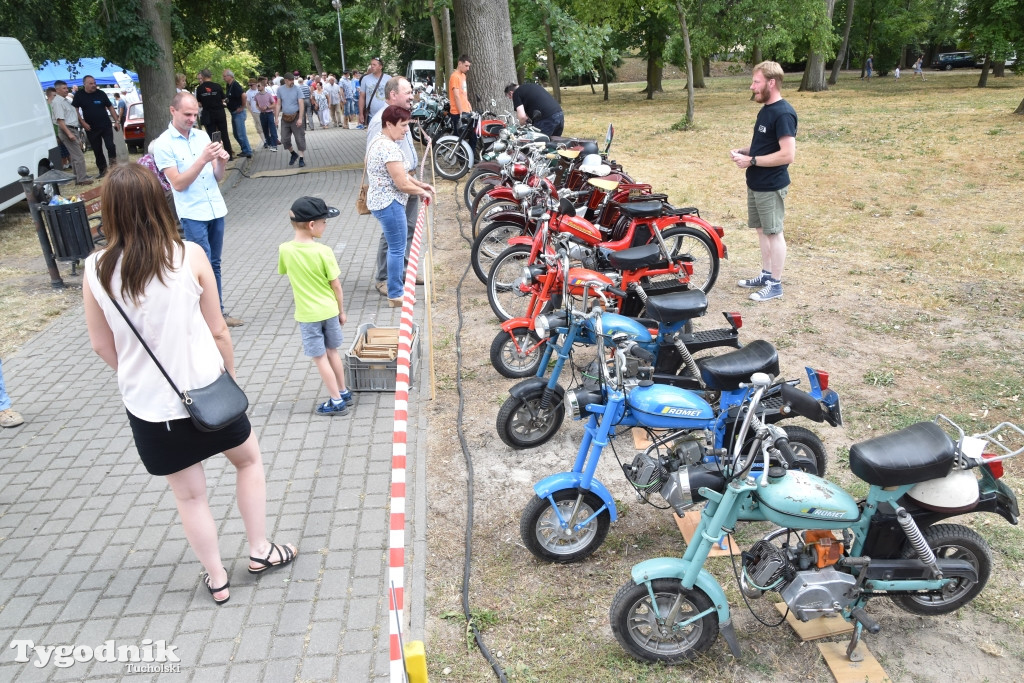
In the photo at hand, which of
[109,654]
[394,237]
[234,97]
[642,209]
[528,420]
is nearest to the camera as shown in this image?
[109,654]

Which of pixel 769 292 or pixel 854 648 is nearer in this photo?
pixel 854 648

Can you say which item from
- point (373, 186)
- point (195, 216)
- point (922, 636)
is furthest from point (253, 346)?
point (922, 636)

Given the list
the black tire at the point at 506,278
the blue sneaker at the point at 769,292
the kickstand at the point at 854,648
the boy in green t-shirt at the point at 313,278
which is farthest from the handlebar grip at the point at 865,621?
the blue sneaker at the point at 769,292

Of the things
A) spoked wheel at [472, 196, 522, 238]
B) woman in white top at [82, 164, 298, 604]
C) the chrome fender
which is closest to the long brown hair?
woman in white top at [82, 164, 298, 604]

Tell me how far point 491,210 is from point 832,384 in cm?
388

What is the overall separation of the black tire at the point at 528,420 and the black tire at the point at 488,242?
2695 millimetres

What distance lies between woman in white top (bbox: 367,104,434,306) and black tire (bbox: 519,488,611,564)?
12.4 feet

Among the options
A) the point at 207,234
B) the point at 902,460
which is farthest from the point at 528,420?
the point at 207,234

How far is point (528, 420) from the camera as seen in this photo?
4.76 m

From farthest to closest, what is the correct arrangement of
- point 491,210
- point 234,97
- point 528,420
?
point 234,97 → point 491,210 → point 528,420

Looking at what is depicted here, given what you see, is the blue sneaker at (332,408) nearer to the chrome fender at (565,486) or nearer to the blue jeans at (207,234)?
the blue jeans at (207,234)

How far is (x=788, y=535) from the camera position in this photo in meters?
3.19

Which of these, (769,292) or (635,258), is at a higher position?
(635,258)

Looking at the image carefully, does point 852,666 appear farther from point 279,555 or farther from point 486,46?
point 486,46
